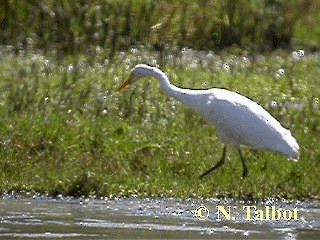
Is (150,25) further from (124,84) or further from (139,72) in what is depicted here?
(139,72)

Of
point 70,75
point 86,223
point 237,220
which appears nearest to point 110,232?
point 86,223

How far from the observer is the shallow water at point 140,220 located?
427 inches

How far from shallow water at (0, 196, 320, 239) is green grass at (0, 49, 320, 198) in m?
0.42

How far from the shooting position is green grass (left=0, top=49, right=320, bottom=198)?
1366cm

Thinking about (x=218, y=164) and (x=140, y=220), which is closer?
(x=140, y=220)

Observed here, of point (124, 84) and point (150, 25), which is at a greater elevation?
point (150, 25)

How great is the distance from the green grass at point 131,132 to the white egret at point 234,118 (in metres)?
0.31

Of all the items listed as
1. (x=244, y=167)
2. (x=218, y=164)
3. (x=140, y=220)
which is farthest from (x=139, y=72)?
(x=140, y=220)

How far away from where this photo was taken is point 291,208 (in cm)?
1282

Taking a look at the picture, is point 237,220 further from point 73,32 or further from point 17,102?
point 73,32

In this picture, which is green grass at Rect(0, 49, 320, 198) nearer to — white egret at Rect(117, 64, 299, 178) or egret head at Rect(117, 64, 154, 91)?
white egret at Rect(117, 64, 299, 178)

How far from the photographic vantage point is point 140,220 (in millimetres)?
11688

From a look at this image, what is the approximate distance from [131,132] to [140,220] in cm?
358

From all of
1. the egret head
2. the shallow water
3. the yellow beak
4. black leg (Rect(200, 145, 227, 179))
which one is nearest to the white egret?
black leg (Rect(200, 145, 227, 179))
